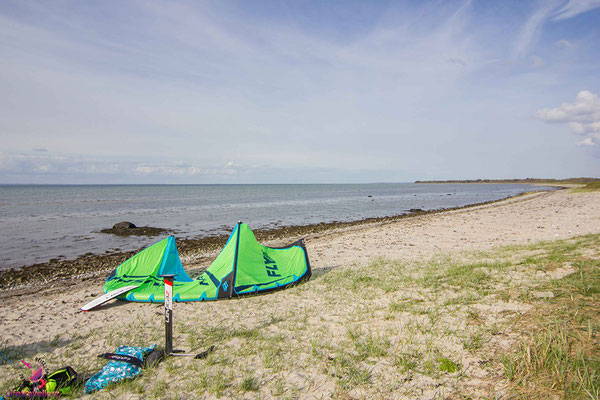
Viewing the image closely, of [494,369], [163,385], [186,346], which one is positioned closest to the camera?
[494,369]

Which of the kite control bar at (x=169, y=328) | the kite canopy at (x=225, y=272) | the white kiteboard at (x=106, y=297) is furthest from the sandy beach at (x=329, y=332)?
the kite canopy at (x=225, y=272)

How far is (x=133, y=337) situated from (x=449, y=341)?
5972 mm

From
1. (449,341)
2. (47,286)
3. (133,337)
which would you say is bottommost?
(47,286)

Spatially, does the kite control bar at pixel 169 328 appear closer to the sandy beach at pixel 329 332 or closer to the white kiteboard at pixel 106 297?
the sandy beach at pixel 329 332

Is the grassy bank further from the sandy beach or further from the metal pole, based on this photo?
the metal pole

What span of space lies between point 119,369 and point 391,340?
444 cm

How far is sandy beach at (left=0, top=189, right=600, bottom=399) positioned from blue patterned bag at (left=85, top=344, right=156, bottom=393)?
0.53 ft

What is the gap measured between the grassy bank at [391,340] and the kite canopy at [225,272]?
1.56 ft

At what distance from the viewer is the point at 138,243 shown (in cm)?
2081

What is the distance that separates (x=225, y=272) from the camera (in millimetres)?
9117

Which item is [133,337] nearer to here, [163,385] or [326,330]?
[163,385]

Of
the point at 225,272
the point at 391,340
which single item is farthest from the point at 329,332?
the point at 225,272

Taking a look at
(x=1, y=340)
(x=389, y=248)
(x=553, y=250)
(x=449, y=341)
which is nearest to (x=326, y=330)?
(x=449, y=341)

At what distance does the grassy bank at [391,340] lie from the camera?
4.21m
